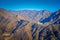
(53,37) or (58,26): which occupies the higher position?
(58,26)

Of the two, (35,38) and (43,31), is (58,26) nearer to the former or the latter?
(43,31)

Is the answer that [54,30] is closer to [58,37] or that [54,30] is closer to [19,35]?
[58,37]

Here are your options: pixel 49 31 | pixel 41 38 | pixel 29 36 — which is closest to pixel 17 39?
pixel 29 36

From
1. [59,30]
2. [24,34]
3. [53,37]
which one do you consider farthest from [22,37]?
[59,30]

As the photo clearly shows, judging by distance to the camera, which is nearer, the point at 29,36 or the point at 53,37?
the point at 53,37

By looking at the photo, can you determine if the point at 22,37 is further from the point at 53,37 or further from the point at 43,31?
the point at 53,37

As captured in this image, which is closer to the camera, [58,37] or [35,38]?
[58,37]

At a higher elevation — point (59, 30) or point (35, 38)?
point (59, 30)

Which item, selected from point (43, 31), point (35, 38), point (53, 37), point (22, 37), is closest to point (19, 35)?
point (22, 37)
